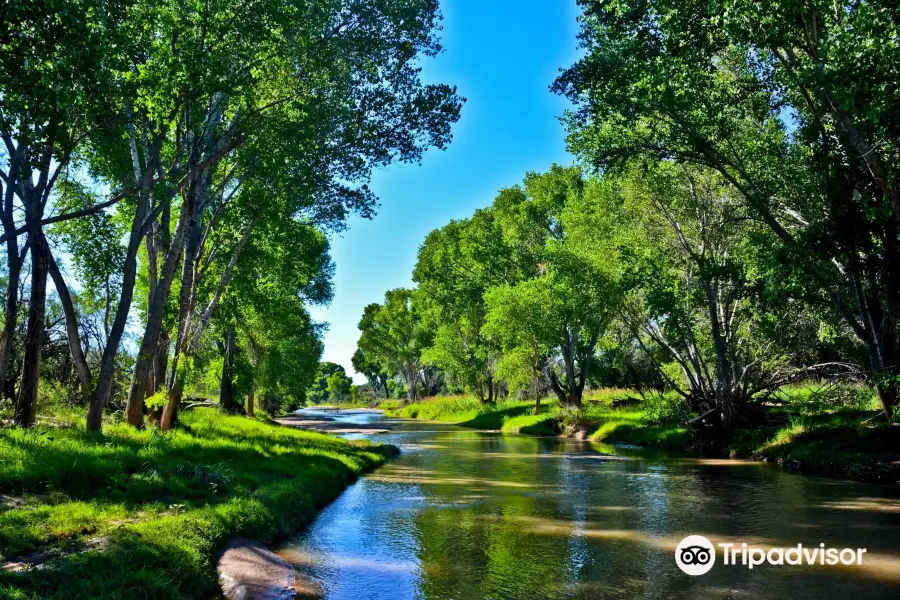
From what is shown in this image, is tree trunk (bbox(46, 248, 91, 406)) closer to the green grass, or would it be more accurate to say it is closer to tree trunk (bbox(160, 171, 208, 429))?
tree trunk (bbox(160, 171, 208, 429))

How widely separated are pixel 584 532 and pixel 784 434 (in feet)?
50.3

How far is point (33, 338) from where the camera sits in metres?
15.8

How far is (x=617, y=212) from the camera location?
31359 millimetres

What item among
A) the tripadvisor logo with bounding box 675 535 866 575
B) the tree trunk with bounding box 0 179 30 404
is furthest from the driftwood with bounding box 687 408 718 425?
the tree trunk with bounding box 0 179 30 404

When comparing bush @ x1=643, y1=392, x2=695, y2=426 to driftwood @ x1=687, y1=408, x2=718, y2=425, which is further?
bush @ x1=643, y1=392, x2=695, y2=426

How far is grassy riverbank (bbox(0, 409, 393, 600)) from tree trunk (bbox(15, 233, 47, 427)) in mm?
1386

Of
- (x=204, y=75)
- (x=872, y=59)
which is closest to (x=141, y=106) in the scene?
(x=204, y=75)

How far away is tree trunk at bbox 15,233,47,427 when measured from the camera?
50.4 ft

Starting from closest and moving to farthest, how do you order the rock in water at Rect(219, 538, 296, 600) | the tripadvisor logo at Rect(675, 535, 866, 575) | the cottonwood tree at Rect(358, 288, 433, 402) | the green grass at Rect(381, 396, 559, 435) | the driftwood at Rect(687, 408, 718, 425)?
the rock in water at Rect(219, 538, 296, 600)
the tripadvisor logo at Rect(675, 535, 866, 575)
the driftwood at Rect(687, 408, 718, 425)
the green grass at Rect(381, 396, 559, 435)
the cottonwood tree at Rect(358, 288, 433, 402)

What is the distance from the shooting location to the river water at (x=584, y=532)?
30.2 ft

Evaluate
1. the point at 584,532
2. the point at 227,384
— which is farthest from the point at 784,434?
the point at 227,384

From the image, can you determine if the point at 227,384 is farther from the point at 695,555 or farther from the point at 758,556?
the point at 758,556

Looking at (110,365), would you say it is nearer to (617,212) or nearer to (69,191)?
(69,191)

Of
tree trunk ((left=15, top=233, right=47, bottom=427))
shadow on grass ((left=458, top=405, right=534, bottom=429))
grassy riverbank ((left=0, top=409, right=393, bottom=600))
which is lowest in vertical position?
Result: shadow on grass ((left=458, top=405, right=534, bottom=429))
